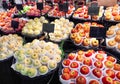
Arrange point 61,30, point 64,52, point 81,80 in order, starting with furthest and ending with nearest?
1. point 61,30
2. point 64,52
3. point 81,80

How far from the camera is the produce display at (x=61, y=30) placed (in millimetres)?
3064

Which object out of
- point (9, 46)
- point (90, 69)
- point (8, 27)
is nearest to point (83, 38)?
point (90, 69)

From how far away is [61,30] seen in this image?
128 inches

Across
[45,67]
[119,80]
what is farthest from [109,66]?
[45,67]

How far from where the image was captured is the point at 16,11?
454cm

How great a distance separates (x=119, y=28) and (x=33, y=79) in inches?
58.7

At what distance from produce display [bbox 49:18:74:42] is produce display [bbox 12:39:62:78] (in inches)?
19.9

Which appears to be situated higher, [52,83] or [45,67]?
[45,67]

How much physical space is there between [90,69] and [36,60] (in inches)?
25.1

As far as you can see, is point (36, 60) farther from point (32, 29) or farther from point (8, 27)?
point (8, 27)

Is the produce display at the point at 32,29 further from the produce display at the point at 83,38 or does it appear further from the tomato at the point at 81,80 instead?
the tomato at the point at 81,80

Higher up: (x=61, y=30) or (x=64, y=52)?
(x=61, y=30)

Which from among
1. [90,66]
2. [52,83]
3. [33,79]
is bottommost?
[52,83]

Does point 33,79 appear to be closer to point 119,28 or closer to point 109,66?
point 109,66
